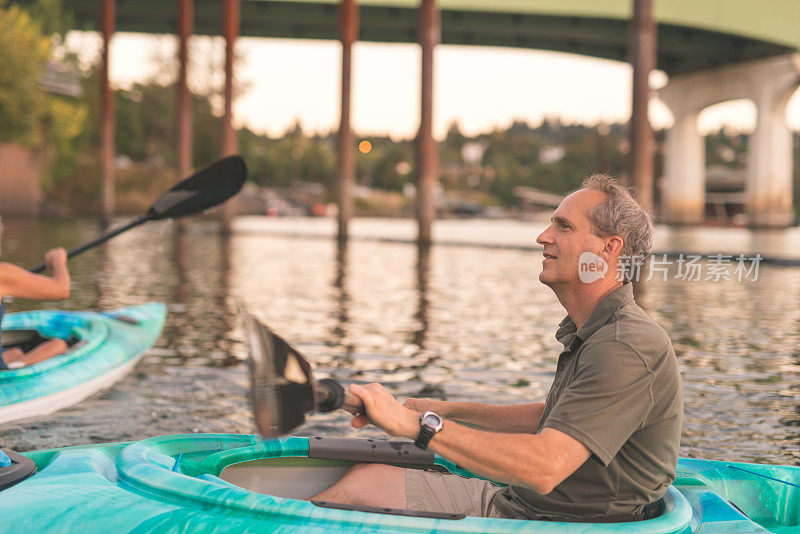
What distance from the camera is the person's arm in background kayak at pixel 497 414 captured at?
3004mm

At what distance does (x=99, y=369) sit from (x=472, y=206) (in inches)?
3562

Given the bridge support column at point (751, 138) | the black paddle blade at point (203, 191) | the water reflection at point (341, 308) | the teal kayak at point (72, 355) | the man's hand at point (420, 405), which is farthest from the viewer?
the bridge support column at point (751, 138)

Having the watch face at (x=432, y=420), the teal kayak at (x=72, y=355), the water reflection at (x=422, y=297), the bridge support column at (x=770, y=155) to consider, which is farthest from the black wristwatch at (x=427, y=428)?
the bridge support column at (x=770, y=155)

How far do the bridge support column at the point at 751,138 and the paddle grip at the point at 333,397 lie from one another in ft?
137

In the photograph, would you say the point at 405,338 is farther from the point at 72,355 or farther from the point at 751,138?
the point at 751,138

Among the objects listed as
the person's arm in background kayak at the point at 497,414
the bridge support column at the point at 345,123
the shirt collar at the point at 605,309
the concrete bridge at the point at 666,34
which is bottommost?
the person's arm in background kayak at the point at 497,414

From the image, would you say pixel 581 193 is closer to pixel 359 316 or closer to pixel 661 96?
pixel 359 316

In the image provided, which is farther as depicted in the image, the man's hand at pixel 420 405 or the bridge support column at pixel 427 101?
the bridge support column at pixel 427 101

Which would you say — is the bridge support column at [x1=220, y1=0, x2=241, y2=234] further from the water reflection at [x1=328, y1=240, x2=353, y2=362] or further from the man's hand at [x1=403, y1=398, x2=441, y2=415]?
the man's hand at [x1=403, y1=398, x2=441, y2=415]

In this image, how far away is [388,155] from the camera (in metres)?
117

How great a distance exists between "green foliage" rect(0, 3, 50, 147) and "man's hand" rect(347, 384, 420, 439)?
2627 cm

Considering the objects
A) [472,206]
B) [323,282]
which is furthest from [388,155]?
[323,282]

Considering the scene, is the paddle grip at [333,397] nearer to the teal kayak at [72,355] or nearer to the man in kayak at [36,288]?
the man in kayak at [36,288]

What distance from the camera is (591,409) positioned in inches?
92.0
